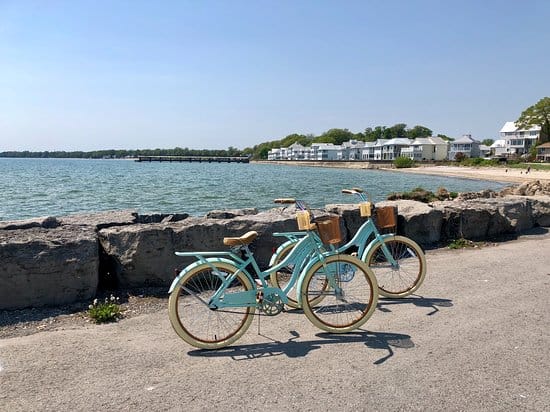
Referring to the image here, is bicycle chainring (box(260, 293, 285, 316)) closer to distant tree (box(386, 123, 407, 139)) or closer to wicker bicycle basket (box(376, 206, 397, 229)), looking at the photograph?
wicker bicycle basket (box(376, 206, 397, 229))

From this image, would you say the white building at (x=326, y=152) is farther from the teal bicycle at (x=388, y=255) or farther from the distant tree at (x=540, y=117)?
the teal bicycle at (x=388, y=255)

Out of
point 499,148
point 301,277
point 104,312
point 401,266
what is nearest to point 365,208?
point 401,266

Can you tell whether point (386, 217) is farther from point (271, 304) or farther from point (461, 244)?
point (461, 244)

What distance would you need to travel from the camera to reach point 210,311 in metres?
4.59

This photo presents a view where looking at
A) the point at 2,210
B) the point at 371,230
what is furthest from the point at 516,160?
the point at 371,230

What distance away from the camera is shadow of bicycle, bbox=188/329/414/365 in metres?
4.29

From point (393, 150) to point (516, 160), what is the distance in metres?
53.5

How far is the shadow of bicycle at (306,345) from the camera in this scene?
14.1 ft

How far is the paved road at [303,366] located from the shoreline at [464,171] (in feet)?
162

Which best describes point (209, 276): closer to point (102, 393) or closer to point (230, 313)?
point (230, 313)

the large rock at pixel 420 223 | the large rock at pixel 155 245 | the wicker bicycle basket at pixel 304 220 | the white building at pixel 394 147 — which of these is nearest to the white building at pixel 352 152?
the white building at pixel 394 147

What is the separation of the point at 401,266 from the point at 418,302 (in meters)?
0.53

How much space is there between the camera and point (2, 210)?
78.5ft

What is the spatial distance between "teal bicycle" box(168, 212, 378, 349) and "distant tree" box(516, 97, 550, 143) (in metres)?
120
